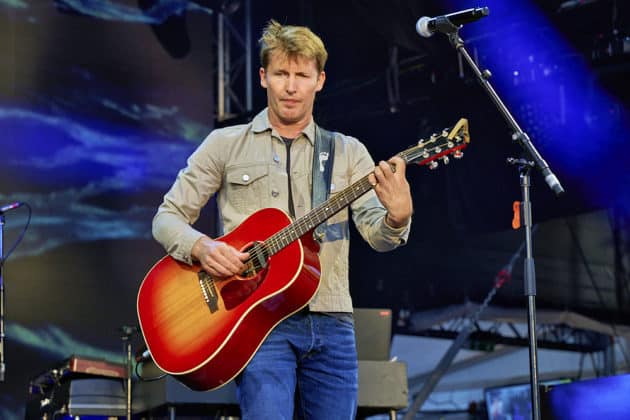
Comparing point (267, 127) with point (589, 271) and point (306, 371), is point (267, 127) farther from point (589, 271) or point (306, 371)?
point (589, 271)

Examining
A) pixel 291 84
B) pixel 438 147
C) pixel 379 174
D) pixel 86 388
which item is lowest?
pixel 86 388

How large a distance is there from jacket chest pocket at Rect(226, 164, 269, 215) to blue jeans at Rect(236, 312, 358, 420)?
0.49 meters

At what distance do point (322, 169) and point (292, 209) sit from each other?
195 millimetres

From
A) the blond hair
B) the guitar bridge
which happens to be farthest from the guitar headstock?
the guitar bridge

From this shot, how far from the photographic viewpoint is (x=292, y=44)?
3.39 metres

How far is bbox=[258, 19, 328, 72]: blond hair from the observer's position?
11.1ft

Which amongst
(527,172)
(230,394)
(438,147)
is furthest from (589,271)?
(438,147)

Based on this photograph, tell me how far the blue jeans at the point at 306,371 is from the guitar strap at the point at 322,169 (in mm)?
362

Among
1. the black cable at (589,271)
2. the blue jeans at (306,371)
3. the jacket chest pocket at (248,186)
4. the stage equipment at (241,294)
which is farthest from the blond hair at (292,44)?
the black cable at (589,271)

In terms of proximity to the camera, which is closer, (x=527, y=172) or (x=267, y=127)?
(x=267, y=127)

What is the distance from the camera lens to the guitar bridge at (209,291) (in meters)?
3.30

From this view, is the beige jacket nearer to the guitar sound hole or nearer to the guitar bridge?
the guitar bridge

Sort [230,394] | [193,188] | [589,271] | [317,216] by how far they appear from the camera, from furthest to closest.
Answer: [589,271]
[230,394]
[193,188]
[317,216]

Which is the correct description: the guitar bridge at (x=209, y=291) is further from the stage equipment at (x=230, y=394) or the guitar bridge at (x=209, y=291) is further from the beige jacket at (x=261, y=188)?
the stage equipment at (x=230, y=394)
